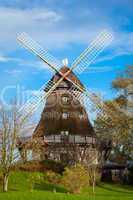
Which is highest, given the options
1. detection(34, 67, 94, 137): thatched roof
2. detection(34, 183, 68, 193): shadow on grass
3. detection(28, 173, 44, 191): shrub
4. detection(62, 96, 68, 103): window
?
detection(62, 96, 68, 103): window

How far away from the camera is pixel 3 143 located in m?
41.8

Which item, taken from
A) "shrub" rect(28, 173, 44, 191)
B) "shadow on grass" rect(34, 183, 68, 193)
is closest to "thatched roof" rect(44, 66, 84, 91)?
"shrub" rect(28, 173, 44, 191)

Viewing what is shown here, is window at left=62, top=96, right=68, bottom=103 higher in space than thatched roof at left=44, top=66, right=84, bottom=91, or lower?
lower

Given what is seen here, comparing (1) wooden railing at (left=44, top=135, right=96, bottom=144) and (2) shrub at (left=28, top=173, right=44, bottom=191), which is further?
(1) wooden railing at (left=44, top=135, right=96, bottom=144)

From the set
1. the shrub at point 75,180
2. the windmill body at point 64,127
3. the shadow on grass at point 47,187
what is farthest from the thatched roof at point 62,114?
the shrub at point 75,180

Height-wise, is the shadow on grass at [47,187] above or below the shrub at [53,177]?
below

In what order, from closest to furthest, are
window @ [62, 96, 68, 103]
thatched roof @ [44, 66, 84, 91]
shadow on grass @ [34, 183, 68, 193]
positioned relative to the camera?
shadow on grass @ [34, 183, 68, 193] < thatched roof @ [44, 66, 84, 91] < window @ [62, 96, 68, 103]

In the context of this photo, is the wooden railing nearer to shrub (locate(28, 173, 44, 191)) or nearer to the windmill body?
the windmill body

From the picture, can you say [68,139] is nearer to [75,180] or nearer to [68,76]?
[68,76]

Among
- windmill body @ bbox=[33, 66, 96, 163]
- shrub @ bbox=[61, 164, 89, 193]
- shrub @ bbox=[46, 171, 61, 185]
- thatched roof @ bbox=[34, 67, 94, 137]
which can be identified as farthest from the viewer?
thatched roof @ bbox=[34, 67, 94, 137]

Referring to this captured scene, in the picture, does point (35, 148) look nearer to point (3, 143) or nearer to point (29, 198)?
point (3, 143)

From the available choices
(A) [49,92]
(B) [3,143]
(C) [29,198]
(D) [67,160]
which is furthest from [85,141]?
(C) [29,198]

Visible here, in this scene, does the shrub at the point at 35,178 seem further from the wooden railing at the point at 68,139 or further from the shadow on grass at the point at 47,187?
the wooden railing at the point at 68,139

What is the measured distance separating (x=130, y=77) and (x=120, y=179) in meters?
13.6
